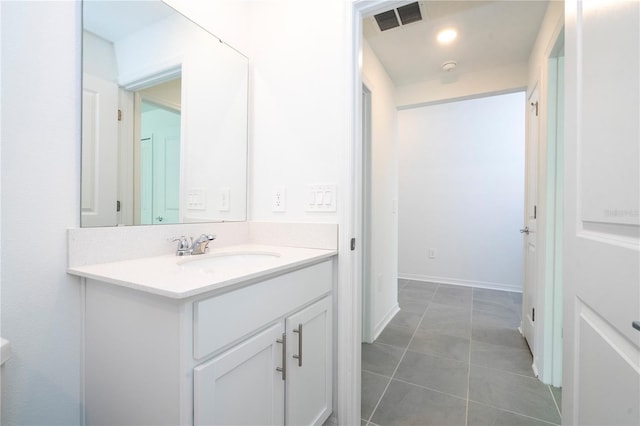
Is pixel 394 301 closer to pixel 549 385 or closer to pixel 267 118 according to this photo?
pixel 549 385

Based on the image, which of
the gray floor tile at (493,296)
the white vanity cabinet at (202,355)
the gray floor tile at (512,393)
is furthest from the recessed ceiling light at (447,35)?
the gray floor tile at (493,296)

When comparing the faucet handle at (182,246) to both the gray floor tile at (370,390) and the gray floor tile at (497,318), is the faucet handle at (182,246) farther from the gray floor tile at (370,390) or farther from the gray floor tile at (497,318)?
the gray floor tile at (497,318)

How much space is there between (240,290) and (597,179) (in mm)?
993

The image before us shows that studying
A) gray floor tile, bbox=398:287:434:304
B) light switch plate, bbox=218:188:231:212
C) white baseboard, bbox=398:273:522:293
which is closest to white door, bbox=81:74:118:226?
light switch plate, bbox=218:188:231:212

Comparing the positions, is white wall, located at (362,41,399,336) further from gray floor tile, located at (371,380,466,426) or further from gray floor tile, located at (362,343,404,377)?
gray floor tile, located at (371,380,466,426)

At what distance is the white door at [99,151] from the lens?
96 centimetres

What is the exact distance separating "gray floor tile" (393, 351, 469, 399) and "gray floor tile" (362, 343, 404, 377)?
0.17 feet

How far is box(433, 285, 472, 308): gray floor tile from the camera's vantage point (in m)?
3.14

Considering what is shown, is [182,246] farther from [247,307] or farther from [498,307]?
[498,307]

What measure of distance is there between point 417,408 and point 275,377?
100cm

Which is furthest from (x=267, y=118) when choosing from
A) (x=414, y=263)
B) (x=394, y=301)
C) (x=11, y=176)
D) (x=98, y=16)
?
(x=414, y=263)

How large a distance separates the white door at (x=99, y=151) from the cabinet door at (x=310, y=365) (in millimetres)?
774

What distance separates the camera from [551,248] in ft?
5.60

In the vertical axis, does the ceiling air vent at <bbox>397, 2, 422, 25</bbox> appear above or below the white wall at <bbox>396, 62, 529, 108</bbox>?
above
